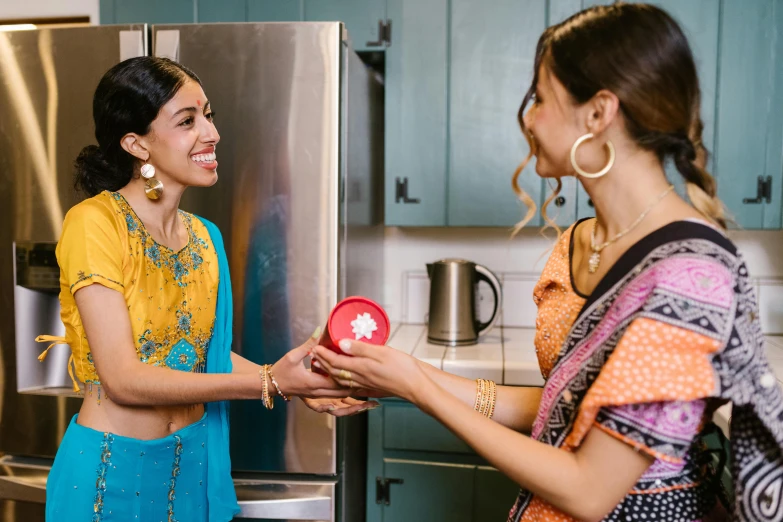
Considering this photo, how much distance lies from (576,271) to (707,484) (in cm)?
34

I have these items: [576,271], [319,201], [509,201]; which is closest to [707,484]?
[576,271]

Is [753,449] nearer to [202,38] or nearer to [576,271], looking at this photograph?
[576,271]

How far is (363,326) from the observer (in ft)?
3.54

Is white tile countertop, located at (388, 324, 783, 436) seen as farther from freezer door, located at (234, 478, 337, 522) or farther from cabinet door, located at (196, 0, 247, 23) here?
cabinet door, located at (196, 0, 247, 23)

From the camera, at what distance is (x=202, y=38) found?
182 centimetres

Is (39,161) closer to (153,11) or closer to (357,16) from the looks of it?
(153,11)

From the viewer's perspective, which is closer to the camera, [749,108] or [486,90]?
[749,108]

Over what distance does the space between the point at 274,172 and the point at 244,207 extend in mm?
132

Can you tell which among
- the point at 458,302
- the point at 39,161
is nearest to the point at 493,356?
the point at 458,302

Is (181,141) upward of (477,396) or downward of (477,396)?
upward

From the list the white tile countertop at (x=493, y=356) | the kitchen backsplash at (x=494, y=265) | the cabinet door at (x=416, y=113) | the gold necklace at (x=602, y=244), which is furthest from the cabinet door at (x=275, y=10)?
the gold necklace at (x=602, y=244)

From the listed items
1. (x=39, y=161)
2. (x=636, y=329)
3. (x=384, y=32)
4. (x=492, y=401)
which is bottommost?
(x=492, y=401)

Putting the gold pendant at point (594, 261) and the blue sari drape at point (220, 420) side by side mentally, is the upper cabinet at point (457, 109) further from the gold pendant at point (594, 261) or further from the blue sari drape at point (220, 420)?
the gold pendant at point (594, 261)

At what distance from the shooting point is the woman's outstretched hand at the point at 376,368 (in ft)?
3.12
